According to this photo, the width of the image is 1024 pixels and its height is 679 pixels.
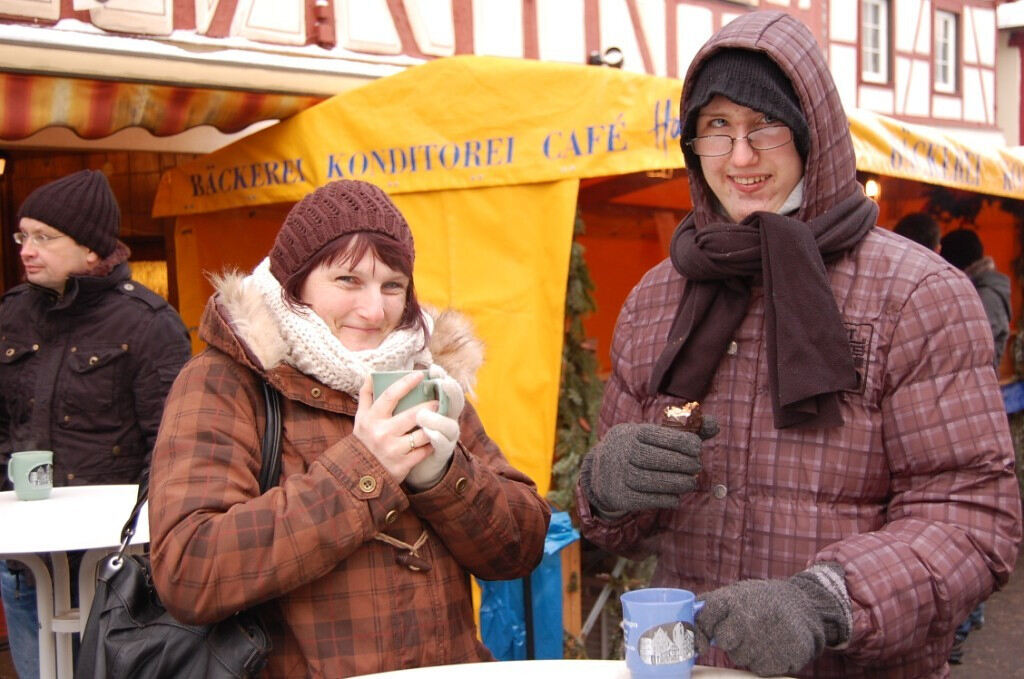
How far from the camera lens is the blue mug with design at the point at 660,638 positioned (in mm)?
1330

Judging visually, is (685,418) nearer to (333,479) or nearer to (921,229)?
(333,479)

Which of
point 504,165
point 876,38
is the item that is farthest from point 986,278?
point 876,38

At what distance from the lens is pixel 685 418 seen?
1670 millimetres

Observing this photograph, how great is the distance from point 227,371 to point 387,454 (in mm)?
356

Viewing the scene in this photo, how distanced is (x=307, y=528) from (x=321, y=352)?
13.5 inches

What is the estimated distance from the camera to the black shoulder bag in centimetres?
171

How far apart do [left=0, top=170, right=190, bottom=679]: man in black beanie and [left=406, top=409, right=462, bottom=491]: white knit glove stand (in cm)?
202

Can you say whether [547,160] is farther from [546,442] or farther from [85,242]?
[85,242]

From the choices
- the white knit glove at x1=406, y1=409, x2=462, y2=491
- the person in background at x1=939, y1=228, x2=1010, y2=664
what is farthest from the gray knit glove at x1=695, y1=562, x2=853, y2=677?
the person in background at x1=939, y1=228, x2=1010, y2=664

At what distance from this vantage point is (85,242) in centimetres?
362

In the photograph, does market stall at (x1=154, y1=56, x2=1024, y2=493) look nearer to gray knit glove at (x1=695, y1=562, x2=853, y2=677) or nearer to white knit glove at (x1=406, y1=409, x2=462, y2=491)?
white knit glove at (x1=406, y1=409, x2=462, y2=491)

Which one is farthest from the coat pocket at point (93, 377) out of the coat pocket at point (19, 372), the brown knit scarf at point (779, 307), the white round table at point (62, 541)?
the brown knit scarf at point (779, 307)

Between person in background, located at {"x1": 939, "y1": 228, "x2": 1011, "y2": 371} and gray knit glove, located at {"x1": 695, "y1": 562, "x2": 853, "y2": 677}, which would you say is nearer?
gray knit glove, located at {"x1": 695, "y1": 562, "x2": 853, "y2": 677}

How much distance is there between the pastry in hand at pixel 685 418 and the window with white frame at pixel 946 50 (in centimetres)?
1303
